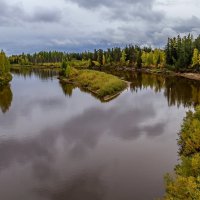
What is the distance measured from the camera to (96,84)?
96.8 m

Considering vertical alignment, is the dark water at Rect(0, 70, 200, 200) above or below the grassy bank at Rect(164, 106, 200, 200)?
below

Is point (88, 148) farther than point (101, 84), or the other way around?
point (101, 84)

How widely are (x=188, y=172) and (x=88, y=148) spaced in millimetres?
19929

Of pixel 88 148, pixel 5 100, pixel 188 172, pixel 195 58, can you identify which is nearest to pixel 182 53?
pixel 195 58

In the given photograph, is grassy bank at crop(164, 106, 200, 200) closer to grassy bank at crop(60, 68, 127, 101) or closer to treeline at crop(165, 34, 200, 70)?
grassy bank at crop(60, 68, 127, 101)

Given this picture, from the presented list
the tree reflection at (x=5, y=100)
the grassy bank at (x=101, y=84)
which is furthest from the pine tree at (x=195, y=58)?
the tree reflection at (x=5, y=100)

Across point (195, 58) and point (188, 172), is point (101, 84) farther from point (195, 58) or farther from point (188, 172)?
point (188, 172)

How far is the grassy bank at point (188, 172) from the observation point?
19.0m

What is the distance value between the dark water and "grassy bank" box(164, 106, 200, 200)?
11.5 ft

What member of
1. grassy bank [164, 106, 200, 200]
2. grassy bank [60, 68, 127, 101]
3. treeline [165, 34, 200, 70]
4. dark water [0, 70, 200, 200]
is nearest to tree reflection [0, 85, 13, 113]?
dark water [0, 70, 200, 200]

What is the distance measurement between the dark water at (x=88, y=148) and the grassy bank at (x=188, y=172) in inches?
138

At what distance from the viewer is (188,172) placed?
23.9 meters

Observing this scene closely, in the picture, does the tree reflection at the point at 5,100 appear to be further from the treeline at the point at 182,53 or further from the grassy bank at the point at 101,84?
the treeline at the point at 182,53

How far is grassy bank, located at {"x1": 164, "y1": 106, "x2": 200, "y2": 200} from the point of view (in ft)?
62.4
